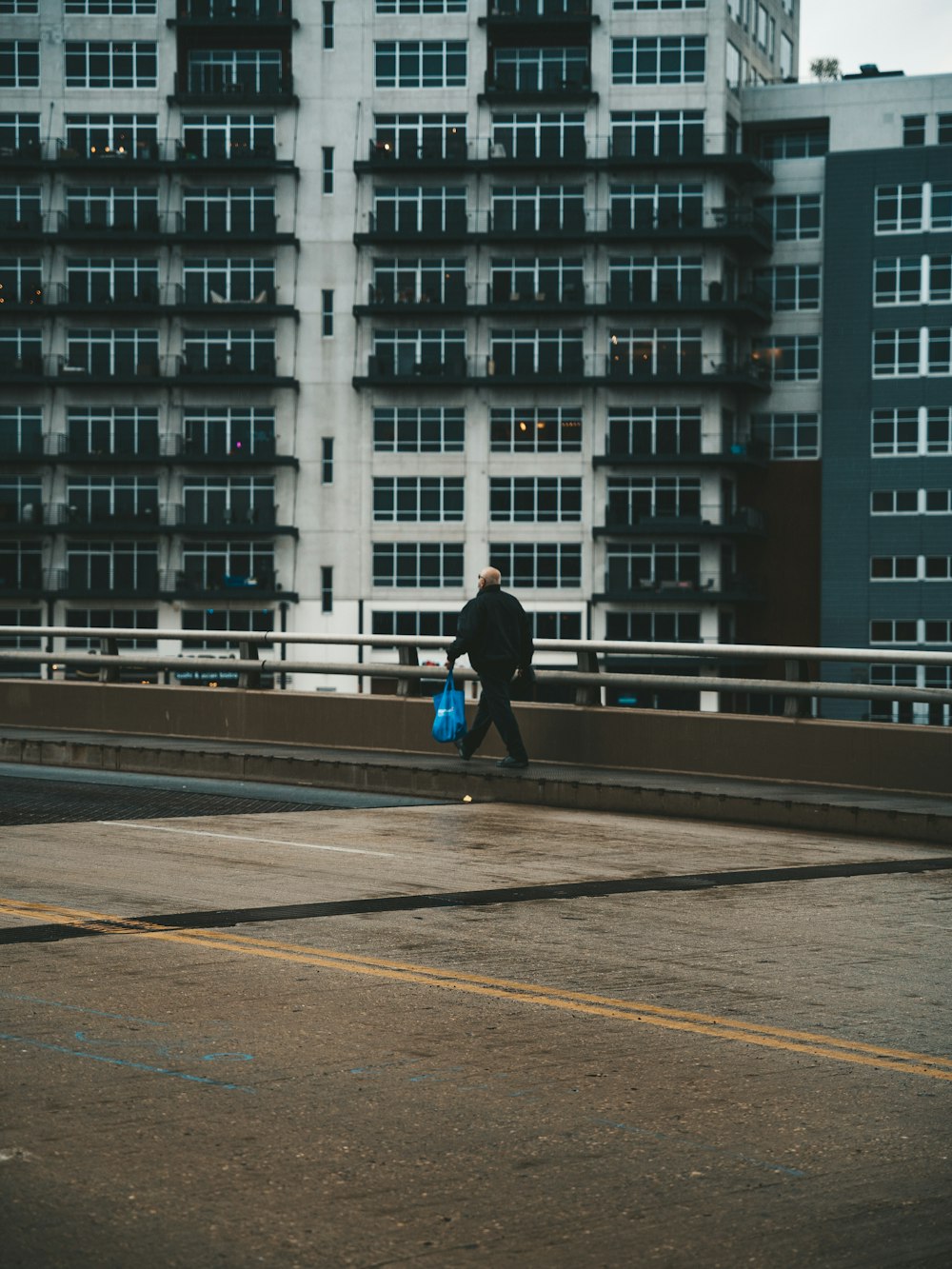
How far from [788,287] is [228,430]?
2665 cm

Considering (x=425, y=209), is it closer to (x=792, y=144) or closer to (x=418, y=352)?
(x=418, y=352)

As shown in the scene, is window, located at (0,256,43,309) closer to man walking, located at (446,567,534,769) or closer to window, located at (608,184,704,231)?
window, located at (608,184,704,231)

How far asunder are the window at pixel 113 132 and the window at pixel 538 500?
22.6m

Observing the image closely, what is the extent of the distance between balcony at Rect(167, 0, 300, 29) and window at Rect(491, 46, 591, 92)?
966cm

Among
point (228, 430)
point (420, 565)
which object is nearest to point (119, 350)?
point (228, 430)

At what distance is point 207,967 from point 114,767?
11.2 meters

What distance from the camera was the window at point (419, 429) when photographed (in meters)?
84.9

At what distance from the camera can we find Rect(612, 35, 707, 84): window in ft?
272

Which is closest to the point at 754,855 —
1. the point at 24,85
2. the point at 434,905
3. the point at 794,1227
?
the point at 434,905

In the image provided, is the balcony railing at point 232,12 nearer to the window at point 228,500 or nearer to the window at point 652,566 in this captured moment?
the window at point 228,500

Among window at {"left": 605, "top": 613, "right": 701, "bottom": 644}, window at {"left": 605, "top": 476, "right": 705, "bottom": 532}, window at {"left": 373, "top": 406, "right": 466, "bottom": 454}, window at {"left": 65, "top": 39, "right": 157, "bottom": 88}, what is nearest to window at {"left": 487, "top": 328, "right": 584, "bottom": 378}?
window at {"left": 373, "top": 406, "right": 466, "bottom": 454}

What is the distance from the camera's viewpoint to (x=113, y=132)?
85.4m

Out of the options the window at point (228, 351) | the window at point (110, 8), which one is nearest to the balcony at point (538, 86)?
the window at point (228, 351)

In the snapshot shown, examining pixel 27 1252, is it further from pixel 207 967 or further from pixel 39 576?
pixel 39 576
